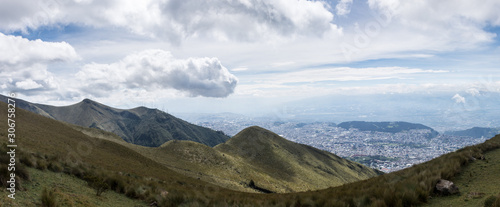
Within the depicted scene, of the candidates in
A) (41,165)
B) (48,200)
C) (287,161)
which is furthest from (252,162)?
(48,200)

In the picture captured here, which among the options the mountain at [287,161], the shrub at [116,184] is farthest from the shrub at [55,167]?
the mountain at [287,161]

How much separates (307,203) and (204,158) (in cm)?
6413

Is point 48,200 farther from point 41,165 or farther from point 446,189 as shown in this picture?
point 446,189

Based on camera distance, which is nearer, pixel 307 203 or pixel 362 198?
pixel 362 198

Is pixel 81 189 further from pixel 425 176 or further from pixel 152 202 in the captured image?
pixel 425 176

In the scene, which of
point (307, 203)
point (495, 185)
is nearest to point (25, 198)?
point (307, 203)

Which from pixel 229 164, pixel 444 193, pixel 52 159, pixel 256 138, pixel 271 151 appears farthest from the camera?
pixel 256 138

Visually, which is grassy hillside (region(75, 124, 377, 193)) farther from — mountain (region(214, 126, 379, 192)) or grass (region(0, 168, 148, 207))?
grass (region(0, 168, 148, 207))

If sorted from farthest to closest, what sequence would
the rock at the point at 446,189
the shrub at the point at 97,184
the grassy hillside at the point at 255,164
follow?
the grassy hillside at the point at 255,164, the shrub at the point at 97,184, the rock at the point at 446,189

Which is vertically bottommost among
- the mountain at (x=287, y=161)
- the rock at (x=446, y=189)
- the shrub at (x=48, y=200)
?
the mountain at (x=287, y=161)

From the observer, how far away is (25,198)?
979 cm

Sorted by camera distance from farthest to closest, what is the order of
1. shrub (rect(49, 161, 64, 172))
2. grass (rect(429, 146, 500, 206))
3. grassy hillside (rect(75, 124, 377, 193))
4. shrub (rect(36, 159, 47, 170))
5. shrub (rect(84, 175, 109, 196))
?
1. grassy hillside (rect(75, 124, 377, 193))
2. shrub (rect(49, 161, 64, 172))
3. shrub (rect(36, 159, 47, 170))
4. shrub (rect(84, 175, 109, 196))
5. grass (rect(429, 146, 500, 206))

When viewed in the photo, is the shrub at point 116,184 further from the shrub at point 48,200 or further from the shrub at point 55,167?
the shrub at point 48,200

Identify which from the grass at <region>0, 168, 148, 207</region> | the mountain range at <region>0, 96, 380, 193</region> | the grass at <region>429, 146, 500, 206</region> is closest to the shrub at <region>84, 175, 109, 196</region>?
the grass at <region>0, 168, 148, 207</region>
